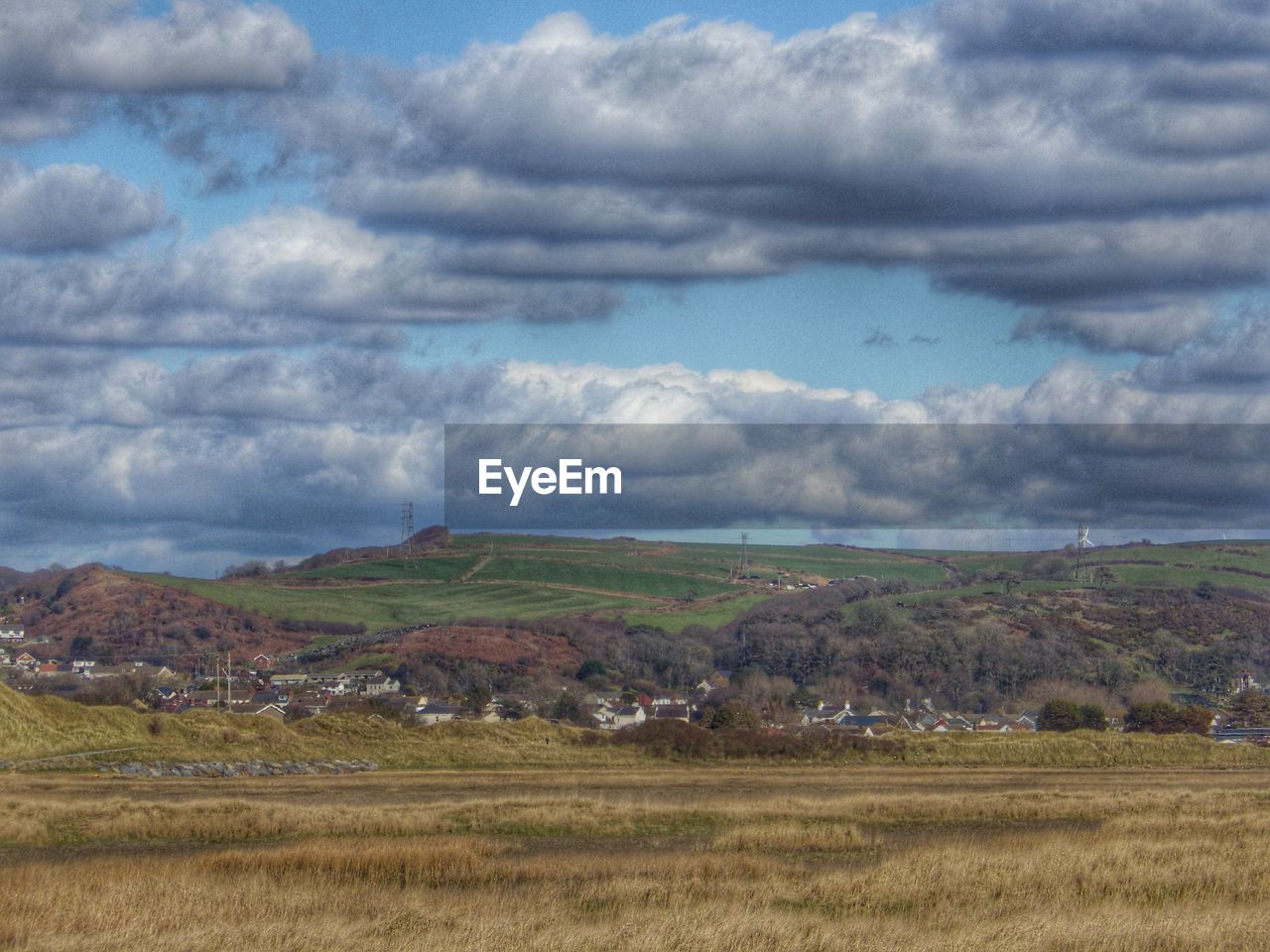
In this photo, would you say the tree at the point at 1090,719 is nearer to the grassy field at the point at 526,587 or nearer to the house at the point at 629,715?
the house at the point at 629,715

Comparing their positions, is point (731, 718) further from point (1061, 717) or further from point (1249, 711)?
point (1249, 711)

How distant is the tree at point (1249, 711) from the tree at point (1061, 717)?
13557 millimetres

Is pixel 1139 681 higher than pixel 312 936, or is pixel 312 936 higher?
pixel 312 936

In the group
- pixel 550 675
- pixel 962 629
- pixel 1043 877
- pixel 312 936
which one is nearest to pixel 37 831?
pixel 312 936

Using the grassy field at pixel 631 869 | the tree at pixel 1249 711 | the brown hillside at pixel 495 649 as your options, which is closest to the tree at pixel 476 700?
the brown hillside at pixel 495 649

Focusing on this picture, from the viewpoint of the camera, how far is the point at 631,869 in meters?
28.4

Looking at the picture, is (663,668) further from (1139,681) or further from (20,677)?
(20,677)

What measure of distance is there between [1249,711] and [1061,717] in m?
20.4

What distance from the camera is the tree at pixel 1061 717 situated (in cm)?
9281

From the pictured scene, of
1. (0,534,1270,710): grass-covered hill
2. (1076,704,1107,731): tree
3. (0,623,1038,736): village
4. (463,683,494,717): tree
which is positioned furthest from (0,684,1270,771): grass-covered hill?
(0,534,1270,710): grass-covered hill

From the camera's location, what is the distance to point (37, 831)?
34156 mm

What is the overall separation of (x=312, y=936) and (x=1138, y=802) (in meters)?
29.8

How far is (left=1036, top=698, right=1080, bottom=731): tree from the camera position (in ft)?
305

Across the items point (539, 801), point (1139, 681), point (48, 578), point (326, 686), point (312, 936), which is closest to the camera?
point (312, 936)
